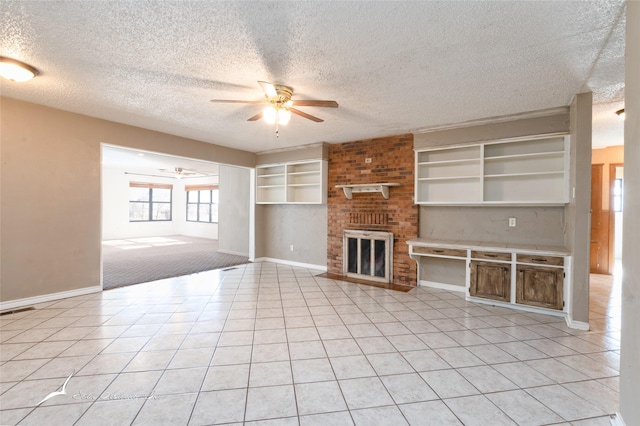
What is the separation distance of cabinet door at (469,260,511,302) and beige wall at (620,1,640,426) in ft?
7.05

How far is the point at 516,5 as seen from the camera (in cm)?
183

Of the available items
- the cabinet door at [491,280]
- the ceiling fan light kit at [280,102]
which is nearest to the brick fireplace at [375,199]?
the cabinet door at [491,280]

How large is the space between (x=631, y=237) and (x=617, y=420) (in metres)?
1.09

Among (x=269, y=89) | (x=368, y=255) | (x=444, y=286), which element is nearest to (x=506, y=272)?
(x=444, y=286)

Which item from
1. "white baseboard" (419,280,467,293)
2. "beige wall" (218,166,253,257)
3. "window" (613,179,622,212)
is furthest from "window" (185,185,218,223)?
"window" (613,179,622,212)

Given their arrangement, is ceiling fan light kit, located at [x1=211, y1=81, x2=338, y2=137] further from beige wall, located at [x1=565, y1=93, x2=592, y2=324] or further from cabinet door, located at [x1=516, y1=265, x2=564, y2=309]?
cabinet door, located at [x1=516, y1=265, x2=564, y2=309]

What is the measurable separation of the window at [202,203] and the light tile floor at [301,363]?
724 cm

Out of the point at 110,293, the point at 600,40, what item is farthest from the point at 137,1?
the point at 110,293

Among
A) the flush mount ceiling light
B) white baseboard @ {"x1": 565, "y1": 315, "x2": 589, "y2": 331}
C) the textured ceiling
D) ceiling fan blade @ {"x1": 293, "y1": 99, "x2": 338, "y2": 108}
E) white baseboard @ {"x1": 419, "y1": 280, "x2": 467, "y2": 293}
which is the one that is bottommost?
white baseboard @ {"x1": 565, "y1": 315, "x2": 589, "y2": 331}

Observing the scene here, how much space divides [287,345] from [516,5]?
309 centimetres

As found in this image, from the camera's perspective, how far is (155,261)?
6488 mm

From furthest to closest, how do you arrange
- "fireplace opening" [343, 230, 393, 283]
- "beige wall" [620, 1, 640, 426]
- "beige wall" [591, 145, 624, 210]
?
"beige wall" [591, 145, 624, 210] → "fireplace opening" [343, 230, 393, 283] → "beige wall" [620, 1, 640, 426]

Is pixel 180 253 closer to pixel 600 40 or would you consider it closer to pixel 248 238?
pixel 248 238

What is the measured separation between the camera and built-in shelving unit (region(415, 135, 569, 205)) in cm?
385
